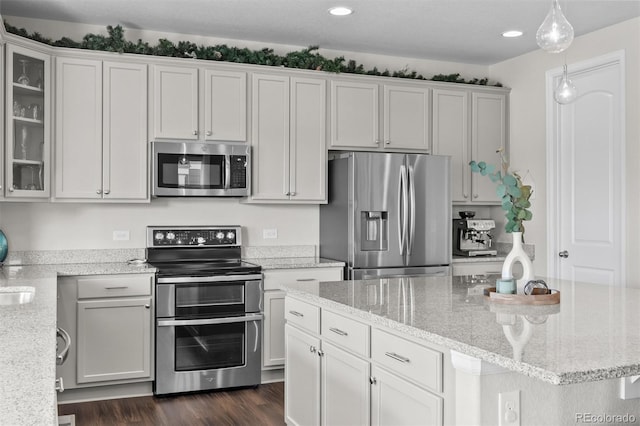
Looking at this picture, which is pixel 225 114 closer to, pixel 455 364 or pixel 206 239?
pixel 206 239

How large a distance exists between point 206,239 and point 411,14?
2.18 meters

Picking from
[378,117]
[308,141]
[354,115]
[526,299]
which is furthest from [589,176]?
[526,299]

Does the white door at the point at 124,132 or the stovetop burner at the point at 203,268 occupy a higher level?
the white door at the point at 124,132

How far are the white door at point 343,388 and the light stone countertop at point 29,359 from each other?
1.15 m

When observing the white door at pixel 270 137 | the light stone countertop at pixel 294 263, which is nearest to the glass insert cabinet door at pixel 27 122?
the white door at pixel 270 137

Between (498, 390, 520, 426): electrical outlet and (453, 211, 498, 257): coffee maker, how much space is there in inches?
139

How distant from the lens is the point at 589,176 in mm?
4832

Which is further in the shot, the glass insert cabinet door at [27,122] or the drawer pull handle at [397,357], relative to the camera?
the glass insert cabinet door at [27,122]

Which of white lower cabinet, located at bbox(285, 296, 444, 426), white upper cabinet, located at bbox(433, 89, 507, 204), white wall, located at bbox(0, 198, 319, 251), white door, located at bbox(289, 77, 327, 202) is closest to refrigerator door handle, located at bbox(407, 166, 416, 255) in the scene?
white upper cabinet, located at bbox(433, 89, 507, 204)

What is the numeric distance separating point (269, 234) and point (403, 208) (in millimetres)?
1077

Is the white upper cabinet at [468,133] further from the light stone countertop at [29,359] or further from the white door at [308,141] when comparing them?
the light stone countertop at [29,359]

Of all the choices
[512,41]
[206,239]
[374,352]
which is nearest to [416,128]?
[512,41]

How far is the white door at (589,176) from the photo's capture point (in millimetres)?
4605

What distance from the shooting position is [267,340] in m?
4.53
